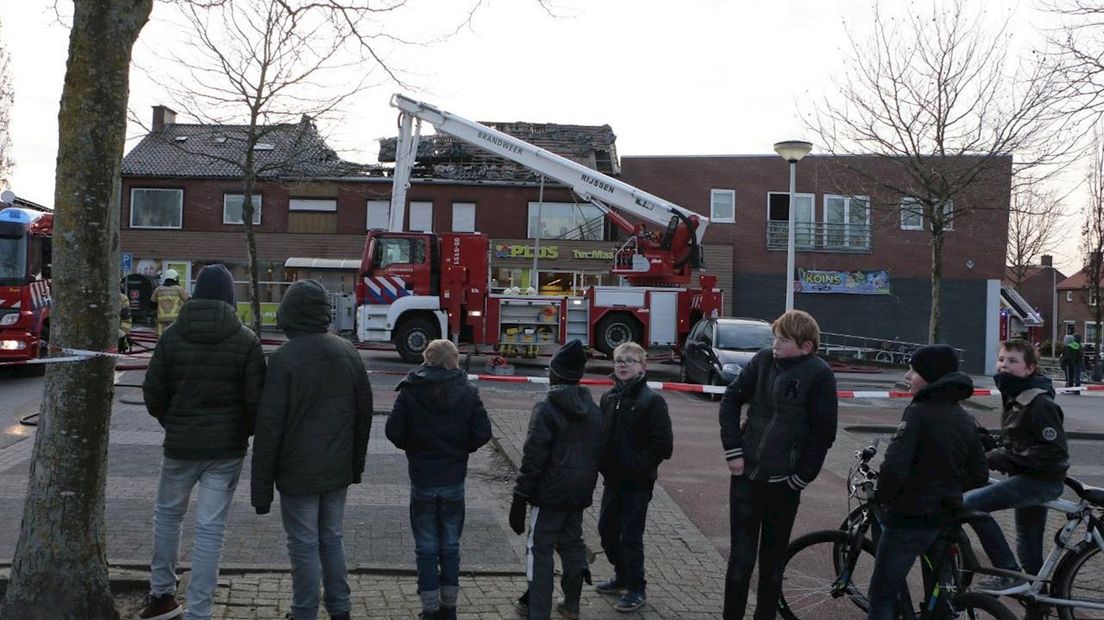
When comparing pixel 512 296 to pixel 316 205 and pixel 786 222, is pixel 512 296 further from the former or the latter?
pixel 786 222

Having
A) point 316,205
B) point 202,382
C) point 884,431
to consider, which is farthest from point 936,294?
point 316,205

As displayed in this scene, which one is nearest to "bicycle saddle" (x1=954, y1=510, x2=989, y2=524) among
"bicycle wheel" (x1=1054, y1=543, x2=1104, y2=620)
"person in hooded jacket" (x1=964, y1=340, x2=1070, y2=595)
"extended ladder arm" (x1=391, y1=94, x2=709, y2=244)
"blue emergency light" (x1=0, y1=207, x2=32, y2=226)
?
"person in hooded jacket" (x1=964, y1=340, x2=1070, y2=595)

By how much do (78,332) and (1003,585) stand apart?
4.80 m

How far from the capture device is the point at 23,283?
15.8m

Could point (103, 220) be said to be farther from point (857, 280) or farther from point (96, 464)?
point (857, 280)

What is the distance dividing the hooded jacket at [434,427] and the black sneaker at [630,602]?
3.98ft

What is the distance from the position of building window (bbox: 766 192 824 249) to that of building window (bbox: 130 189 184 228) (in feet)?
71.3

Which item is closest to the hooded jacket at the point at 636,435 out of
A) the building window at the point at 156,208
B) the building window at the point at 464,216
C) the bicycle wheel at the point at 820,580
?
the bicycle wheel at the point at 820,580

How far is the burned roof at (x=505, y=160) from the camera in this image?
119 feet

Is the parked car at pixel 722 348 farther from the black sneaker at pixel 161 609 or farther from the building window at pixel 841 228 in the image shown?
the building window at pixel 841 228

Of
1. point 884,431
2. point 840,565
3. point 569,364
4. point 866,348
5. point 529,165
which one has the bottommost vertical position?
point 884,431

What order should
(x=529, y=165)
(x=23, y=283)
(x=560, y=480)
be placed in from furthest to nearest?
(x=529, y=165)
(x=23, y=283)
(x=560, y=480)

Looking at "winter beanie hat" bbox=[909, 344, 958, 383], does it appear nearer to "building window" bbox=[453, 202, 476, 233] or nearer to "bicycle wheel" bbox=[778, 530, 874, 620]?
"bicycle wheel" bbox=[778, 530, 874, 620]

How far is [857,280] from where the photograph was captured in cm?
3553
